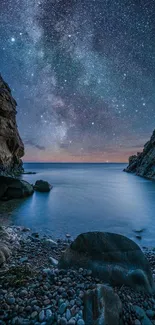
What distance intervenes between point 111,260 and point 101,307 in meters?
1.47

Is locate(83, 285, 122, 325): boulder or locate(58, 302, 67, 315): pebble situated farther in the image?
locate(58, 302, 67, 315): pebble

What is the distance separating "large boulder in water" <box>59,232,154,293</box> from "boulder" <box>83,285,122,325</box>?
88 centimetres

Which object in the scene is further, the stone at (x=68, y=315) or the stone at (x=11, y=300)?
the stone at (x=11, y=300)

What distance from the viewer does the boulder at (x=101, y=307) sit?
2.50 m

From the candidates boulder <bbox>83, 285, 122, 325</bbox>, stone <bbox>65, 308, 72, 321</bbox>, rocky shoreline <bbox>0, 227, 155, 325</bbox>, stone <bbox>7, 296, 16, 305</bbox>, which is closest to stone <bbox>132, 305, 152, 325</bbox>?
rocky shoreline <bbox>0, 227, 155, 325</bbox>

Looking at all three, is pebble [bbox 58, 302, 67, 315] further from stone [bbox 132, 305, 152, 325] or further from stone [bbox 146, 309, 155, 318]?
stone [bbox 146, 309, 155, 318]

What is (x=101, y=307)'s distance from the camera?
2.62m

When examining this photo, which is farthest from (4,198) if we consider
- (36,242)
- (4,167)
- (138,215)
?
(4,167)

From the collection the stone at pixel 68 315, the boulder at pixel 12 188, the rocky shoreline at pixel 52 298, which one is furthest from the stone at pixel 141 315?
the boulder at pixel 12 188

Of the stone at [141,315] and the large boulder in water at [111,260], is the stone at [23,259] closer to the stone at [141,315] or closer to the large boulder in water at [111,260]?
the large boulder in water at [111,260]

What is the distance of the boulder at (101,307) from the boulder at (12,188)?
47.8 feet

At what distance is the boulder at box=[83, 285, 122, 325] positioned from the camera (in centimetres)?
250

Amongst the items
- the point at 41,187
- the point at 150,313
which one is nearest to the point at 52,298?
the point at 150,313

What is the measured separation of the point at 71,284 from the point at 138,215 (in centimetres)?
1100
